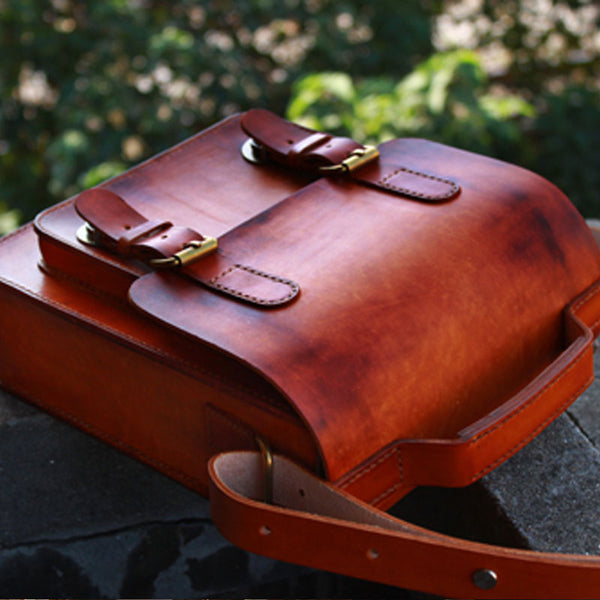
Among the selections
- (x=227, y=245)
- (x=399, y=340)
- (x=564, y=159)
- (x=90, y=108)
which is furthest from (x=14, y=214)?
(x=399, y=340)

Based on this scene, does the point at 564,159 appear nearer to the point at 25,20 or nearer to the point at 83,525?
the point at 25,20

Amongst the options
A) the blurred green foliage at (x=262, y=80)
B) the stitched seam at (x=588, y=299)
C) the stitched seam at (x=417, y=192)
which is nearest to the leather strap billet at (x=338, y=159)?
the stitched seam at (x=417, y=192)

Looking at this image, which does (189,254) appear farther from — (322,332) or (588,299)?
(588,299)

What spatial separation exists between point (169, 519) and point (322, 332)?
1.75 feet

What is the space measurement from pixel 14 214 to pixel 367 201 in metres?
2.77

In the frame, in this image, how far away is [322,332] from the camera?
122cm

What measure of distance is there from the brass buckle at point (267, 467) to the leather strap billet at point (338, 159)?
0.51 metres

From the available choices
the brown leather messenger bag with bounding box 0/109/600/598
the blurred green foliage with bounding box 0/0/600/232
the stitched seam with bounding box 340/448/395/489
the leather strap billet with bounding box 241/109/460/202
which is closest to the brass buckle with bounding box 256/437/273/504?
the brown leather messenger bag with bounding box 0/109/600/598

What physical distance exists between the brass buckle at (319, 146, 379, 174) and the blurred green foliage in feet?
5.10

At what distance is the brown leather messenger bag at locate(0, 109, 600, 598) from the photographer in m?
1.17

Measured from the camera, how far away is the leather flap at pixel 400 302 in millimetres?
1192

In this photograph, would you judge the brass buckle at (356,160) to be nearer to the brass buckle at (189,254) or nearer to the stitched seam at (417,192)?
the stitched seam at (417,192)

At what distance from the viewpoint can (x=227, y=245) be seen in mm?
1395

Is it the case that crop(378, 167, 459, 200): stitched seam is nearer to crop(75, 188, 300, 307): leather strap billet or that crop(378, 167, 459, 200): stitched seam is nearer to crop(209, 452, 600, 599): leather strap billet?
crop(75, 188, 300, 307): leather strap billet
